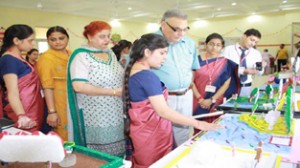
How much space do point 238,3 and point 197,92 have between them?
728cm

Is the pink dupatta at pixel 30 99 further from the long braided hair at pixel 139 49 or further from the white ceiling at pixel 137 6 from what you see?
the white ceiling at pixel 137 6

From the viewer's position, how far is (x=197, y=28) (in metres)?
13.0

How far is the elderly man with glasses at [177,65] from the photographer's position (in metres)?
1.72

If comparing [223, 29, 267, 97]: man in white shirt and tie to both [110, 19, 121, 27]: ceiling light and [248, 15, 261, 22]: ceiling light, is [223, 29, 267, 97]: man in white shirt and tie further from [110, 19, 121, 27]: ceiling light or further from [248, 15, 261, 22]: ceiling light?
[110, 19, 121, 27]: ceiling light

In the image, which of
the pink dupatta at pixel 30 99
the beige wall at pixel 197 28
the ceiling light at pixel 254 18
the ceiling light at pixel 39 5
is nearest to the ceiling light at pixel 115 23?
the beige wall at pixel 197 28

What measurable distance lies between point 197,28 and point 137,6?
4994mm

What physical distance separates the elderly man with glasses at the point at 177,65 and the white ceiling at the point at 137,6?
252 inches

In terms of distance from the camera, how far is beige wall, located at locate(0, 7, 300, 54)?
8555 millimetres

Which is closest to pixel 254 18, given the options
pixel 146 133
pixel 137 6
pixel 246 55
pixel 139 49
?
pixel 137 6

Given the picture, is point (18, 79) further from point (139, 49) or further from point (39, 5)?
point (39, 5)

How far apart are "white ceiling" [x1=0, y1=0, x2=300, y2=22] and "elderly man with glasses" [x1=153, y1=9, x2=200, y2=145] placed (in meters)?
6.39

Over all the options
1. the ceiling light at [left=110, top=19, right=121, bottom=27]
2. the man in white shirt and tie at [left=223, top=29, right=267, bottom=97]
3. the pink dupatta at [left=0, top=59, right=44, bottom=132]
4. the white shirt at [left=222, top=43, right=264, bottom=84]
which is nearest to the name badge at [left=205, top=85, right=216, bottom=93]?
the man in white shirt and tie at [left=223, top=29, right=267, bottom=97]

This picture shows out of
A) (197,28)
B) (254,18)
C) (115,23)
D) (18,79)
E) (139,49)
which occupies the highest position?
(115,23)

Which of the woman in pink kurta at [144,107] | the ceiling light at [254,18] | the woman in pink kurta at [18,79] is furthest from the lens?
the ceiling light at [254,18]
